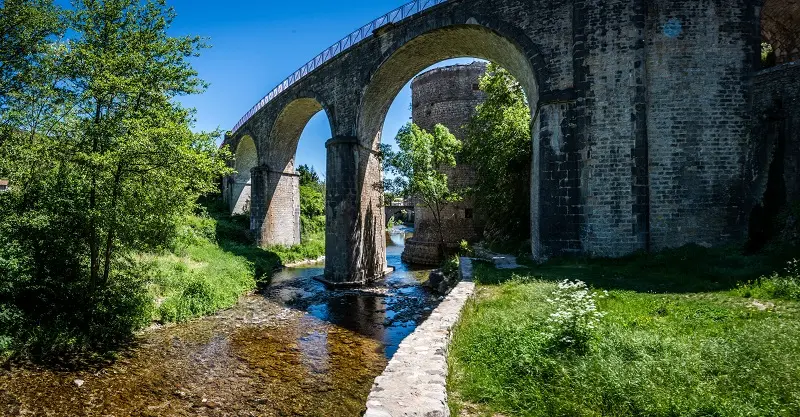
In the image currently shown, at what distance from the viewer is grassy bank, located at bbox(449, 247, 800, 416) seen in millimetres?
3627

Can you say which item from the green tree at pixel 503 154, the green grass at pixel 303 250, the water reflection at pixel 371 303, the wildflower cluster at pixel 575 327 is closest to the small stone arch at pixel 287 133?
the green grass at pixel 303 250

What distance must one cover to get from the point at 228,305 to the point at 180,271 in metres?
1.90

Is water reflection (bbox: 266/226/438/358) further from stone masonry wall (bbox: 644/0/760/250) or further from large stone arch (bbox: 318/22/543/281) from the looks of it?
stone masonry wall (bbox: 644/0/760/250)

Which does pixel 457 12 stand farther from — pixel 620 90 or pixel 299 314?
pixel 299 314

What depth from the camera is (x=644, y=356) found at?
437cm

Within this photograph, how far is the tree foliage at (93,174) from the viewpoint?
8039 millimetres

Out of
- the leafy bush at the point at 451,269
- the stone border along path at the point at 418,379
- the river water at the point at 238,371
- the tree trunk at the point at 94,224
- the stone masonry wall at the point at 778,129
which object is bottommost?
the river water at the point at 238,371

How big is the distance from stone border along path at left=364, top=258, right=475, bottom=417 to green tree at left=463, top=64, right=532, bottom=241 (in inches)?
452

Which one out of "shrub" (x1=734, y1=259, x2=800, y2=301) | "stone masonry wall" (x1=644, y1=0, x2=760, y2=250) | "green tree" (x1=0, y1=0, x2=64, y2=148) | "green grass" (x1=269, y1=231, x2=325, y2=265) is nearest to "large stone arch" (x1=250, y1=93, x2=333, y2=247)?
"green grass" (x1=269, y1=231, x2=325, y2=265)

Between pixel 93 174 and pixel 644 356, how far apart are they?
9837 mm

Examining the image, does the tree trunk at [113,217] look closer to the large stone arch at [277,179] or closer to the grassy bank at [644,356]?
the grassy bank at [644,356]

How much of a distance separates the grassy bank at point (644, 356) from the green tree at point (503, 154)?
366 inches

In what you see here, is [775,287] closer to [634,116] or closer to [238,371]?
[634,116]

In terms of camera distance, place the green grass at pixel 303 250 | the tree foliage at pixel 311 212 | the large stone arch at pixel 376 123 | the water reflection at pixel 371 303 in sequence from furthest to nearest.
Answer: the tree foliage at pixel 311 212 → the green grass at pixel 303 250 → the large stone arch at pixel 376 123 → the water reflection at pixel 371 303
